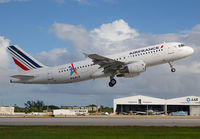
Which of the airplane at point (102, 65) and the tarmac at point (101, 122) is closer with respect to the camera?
the tarmac at point (101, 122)

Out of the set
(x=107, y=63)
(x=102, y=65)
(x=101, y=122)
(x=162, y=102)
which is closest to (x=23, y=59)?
(x=102, y=65)

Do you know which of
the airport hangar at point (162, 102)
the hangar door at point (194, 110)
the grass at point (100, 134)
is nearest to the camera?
the grass at point (100, 134)

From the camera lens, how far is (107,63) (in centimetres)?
4925

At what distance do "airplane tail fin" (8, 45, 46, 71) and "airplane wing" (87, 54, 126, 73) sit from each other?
11.8m

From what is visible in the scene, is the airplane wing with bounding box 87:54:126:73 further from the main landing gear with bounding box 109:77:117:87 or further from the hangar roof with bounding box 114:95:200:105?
the hangar roof with bounding box 114:95:200:105

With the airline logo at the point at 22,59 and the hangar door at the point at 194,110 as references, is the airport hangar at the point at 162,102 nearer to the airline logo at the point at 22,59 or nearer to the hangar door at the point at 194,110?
the hangar door at the point at 194,110

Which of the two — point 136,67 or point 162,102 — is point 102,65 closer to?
point 136,67

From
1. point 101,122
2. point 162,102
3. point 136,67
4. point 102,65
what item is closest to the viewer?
point 101,122

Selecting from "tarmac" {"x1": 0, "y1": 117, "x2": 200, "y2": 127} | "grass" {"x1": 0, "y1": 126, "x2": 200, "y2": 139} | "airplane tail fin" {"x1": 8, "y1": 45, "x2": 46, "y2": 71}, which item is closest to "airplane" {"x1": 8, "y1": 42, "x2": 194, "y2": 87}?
"airplane tail fin" {"x1": 8, "y1": 45, "x2": 46, "y2": 71}

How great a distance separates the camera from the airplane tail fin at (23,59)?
181 feet

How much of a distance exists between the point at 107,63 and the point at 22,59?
1711cm

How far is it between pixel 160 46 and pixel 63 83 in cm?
1796

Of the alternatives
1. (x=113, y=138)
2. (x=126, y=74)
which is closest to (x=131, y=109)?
(x=126, y=74)

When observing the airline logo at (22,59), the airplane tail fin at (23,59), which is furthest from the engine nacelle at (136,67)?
the airline logo at (22,59)
